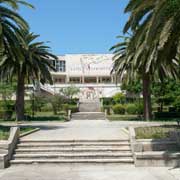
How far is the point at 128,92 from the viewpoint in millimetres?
64312

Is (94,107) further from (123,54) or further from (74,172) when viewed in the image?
(74,172)

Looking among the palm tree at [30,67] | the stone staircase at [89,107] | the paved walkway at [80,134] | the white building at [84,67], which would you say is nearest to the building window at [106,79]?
the white building at [84,67]

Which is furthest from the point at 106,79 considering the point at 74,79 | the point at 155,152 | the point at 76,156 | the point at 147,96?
the point at 155,152

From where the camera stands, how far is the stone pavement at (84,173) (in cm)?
1091

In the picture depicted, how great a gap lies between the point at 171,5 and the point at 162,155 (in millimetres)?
4742

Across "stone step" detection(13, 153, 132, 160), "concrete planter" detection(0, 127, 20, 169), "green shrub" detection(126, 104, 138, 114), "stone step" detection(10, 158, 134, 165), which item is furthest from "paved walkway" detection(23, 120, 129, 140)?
"green shrub" detection(126, 104, 138, 114)

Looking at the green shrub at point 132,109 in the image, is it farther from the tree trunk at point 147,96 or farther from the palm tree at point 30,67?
the palm tree at point 30,67

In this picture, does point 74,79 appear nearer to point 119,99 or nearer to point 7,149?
point 119,99

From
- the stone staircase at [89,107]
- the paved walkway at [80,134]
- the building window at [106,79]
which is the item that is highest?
the building window at [106,79]

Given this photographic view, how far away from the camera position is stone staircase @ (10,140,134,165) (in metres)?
13.2

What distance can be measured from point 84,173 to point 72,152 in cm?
238

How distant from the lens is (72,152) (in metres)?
13.9

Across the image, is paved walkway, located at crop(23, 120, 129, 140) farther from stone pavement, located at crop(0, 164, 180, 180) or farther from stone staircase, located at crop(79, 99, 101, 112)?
stone staircase, located at crop(79, 99, 101, 112)

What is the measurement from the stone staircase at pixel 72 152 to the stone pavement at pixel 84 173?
40 cm
